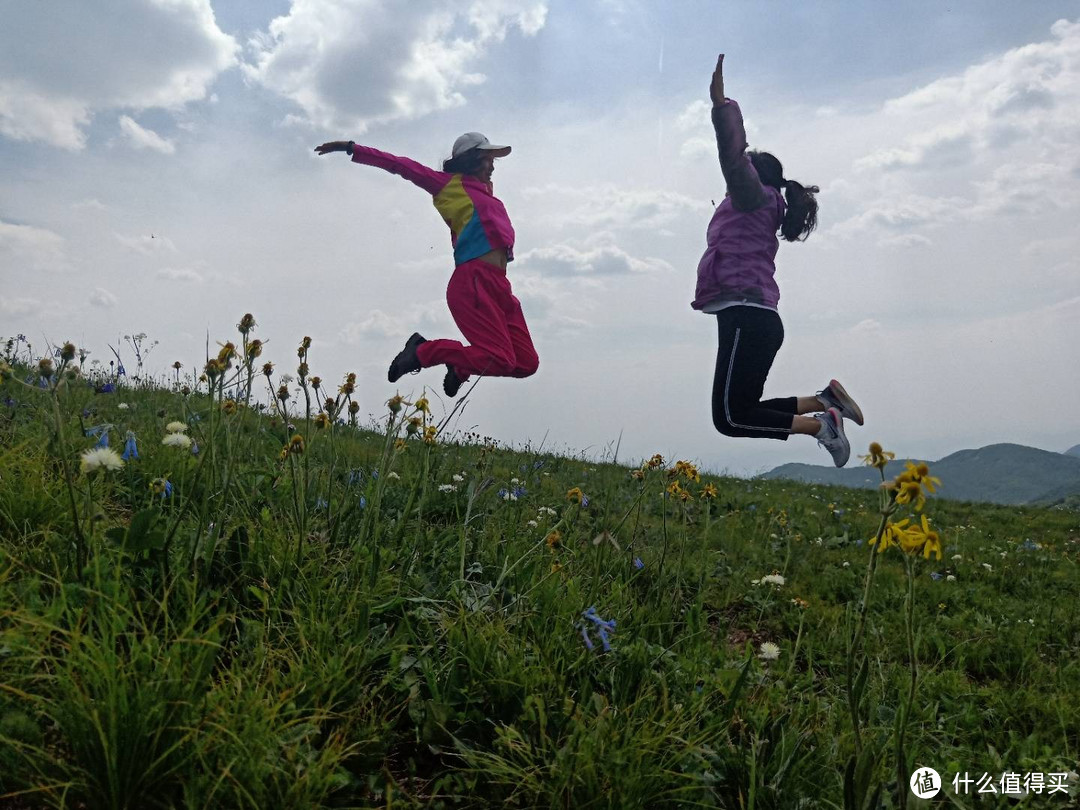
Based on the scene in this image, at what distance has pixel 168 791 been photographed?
1422 mm

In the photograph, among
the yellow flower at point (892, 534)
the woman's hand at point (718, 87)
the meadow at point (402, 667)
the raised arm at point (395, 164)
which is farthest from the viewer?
the raised arm at point (395, 164)

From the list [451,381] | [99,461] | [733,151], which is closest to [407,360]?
[451,381]

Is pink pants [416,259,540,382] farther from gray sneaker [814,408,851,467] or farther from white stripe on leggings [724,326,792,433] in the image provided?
gray sneaker [814,408,851,467]

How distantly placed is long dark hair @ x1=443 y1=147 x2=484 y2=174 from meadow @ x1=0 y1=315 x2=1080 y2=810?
411 centimetres

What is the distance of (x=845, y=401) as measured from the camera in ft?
24.2

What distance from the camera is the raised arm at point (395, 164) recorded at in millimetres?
6160

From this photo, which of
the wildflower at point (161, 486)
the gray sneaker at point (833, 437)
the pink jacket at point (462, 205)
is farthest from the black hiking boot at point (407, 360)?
the wildflower at point (161, 486)

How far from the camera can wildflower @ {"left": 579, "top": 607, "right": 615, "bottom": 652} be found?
82.6 inches

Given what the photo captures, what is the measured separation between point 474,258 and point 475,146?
3.97 feet

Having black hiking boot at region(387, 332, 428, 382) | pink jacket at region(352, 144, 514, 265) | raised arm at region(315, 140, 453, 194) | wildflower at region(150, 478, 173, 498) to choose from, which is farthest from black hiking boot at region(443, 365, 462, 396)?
wildflower at region(150, 478, 173, 498)

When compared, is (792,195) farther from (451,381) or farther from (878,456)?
(878,456)

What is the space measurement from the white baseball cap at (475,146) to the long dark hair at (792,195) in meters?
2.34

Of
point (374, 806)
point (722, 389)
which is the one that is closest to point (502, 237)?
point (722, 389)

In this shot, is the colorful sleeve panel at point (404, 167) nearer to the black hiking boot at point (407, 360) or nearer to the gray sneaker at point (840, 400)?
the black hiking boot at point (407, 360)
